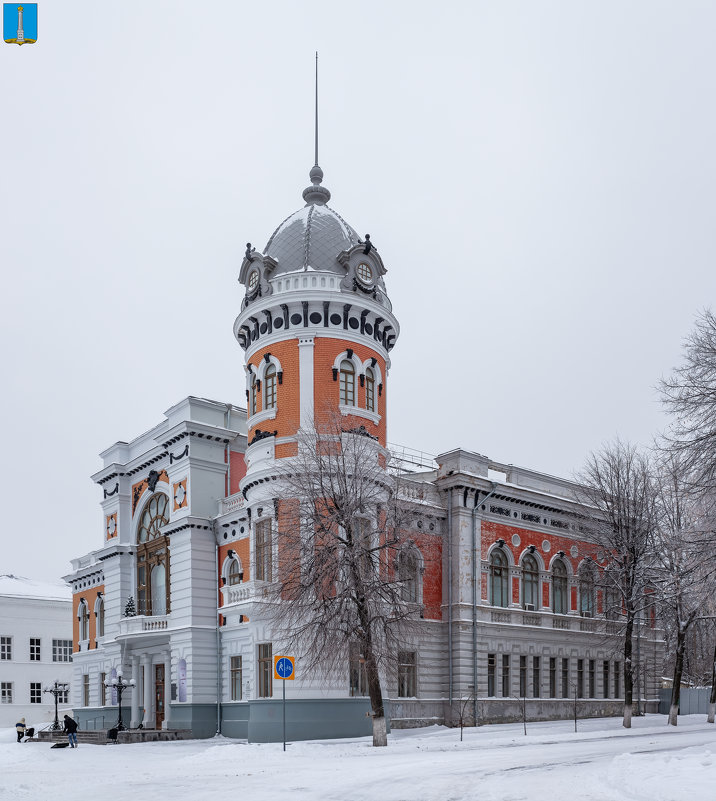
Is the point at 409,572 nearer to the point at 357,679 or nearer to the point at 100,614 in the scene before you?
the point at 357,679

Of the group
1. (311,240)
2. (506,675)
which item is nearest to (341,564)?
(311,240)

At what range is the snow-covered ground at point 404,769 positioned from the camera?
16.8m

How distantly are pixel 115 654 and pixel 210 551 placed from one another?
931cm

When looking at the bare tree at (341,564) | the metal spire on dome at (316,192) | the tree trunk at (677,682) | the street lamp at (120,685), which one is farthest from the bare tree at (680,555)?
the street lamp at (120,685)

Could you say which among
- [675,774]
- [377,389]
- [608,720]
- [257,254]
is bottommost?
[608,720]

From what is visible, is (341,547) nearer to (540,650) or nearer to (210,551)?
(210,551)

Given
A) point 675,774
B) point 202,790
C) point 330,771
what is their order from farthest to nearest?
point 330,771
point 202,790
point 675,774

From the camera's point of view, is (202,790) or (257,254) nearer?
(202,790)

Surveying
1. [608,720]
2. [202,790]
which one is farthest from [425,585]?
[202,790]

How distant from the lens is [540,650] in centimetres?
4459

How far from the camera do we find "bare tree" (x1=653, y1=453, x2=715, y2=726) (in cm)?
2470

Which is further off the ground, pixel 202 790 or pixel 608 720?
pixel 202 790

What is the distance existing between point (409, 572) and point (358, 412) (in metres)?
6.91

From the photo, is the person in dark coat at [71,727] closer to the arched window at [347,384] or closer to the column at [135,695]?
the column at [135,695]
